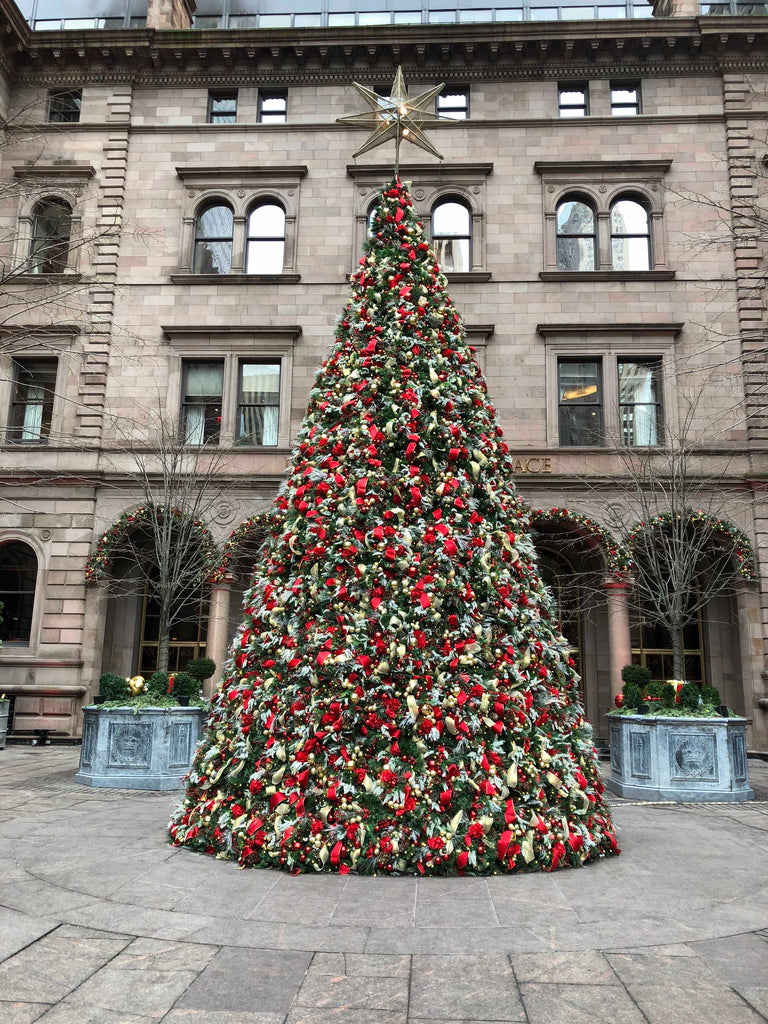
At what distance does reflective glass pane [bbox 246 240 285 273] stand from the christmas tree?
13.3 metres

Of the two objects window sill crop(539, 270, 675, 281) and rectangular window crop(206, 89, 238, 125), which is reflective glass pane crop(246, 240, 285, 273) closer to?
rectangular window crop(206, 89, 238, 125)

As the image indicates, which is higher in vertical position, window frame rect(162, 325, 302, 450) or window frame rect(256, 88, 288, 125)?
window frame rect(256, 88, 288, 125)

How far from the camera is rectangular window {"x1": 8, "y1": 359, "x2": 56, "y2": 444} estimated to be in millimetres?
18719

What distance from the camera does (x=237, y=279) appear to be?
61.9ft

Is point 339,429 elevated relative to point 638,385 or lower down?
lower down

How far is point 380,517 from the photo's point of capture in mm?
6273

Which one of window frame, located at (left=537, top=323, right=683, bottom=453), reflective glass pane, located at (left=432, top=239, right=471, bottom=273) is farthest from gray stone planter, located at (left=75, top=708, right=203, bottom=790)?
reflective glass pane, located at (left=432, top=239, right=471, bottom=273)

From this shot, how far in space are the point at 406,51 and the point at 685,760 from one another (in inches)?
715

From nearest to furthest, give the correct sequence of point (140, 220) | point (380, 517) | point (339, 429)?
point (380, 517) < point (339, 429) < point (140, 220)

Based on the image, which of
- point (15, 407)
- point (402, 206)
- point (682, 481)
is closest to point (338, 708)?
point (402, 206)

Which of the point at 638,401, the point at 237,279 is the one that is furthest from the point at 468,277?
the point at 237,279

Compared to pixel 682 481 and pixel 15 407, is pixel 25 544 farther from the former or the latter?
pixel 682 481

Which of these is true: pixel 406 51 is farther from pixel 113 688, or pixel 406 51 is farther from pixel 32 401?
pixel 113 688

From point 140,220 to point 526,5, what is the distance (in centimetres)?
1190
